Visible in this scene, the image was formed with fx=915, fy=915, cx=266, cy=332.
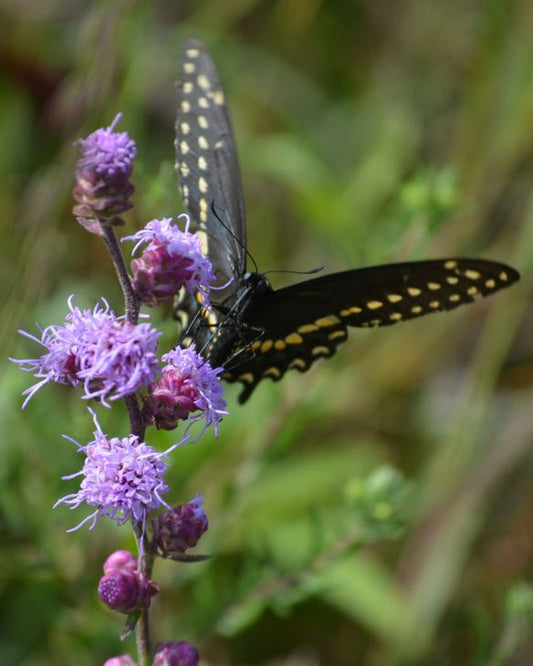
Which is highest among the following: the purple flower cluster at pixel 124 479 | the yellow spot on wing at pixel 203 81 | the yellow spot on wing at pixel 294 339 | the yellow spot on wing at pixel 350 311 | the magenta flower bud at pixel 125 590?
the yellow spot on wing at pixel 203 81

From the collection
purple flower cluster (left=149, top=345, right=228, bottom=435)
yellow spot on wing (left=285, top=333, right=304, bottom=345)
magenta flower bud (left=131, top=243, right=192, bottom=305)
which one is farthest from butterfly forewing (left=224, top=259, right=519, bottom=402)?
magenta flower bud (left=131, top=243, right=192, bottom=305)

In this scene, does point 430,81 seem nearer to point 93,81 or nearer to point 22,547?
point 93,81

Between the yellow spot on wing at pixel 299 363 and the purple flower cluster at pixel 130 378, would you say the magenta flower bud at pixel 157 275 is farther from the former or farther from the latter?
the yellow spot on wing at pixel 299 363

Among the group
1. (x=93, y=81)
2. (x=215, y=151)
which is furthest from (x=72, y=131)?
(x=215, y=151)

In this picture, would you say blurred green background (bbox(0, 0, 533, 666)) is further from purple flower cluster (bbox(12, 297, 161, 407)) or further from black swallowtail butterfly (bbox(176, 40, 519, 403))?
purple flower cluster (bbox(12, 297, 161, 407))

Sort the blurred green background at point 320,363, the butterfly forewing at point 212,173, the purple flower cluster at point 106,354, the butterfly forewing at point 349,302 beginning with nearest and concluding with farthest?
the purple flower cluster at point 106,354, the butterfly forewing at point 349,302, the butterfly forewing at point 212,173, the blurred green background at point 320,363

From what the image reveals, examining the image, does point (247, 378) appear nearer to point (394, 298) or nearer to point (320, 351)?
point (320, 351)

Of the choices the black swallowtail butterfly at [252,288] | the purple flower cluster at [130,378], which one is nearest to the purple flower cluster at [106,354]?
the purple flower cluster at [130,378]

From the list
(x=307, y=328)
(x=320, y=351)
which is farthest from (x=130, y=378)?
(x=320, y=351)
